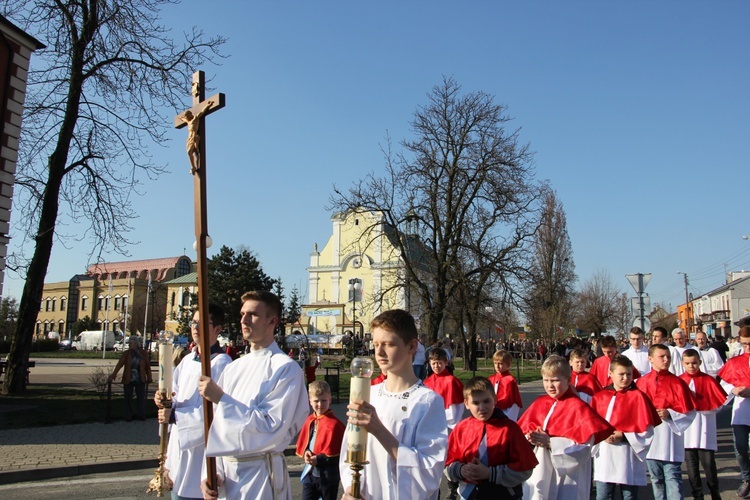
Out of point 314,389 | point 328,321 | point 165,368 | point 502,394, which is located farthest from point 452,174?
point 328,321

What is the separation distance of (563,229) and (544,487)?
176 feet

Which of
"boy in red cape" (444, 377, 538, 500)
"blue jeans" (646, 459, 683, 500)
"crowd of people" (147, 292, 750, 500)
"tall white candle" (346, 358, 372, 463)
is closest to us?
"tall white candle" (346, 358, 372, 463)

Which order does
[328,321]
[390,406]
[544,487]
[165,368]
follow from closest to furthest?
[390,406]
[165,368]
[544,487]
[328,321]

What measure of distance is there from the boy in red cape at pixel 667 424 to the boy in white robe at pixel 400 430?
4450mm

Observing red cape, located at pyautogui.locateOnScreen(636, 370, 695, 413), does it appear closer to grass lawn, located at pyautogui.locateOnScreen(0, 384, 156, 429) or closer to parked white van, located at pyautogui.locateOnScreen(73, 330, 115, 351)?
grass lawn, located at pyautogui.locateOnScreen(0, 384, 156, 429)

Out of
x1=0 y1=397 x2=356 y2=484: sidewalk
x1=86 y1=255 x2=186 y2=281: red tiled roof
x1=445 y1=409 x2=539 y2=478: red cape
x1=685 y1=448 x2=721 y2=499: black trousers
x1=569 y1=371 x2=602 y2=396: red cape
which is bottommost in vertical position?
x1=0 y1=397 x2=356 y2=484: sidewalk

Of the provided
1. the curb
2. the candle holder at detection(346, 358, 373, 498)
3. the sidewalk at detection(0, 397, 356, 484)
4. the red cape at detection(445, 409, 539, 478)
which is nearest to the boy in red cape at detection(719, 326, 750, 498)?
the red cape at detection(445, 409, 539, 478)

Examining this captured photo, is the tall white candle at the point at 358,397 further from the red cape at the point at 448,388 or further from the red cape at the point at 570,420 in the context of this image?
the red cape at the point at 448,388

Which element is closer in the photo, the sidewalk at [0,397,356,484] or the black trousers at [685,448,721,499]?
the black trousers at [685,448,721,499]

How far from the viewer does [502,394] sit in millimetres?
8539

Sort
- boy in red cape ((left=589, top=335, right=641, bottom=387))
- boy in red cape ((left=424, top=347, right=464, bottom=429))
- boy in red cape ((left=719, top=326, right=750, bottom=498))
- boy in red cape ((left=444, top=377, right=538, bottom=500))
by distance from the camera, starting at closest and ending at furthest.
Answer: boy in red cape ((left=444, top=377, right=538, bottom=500)) → boy in red cape ((left=719, top=326, right=750, bottom=498)) → boy in red cape ((left=424, top=347, right=464, bottom=429)) → boy in red cape ((left=589, top=335, right=641, bottom=387))

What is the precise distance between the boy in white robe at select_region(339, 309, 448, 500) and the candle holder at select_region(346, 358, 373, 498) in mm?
60

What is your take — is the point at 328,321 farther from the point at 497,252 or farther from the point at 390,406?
the point at 390,406

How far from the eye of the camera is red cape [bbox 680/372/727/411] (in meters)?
7.69
